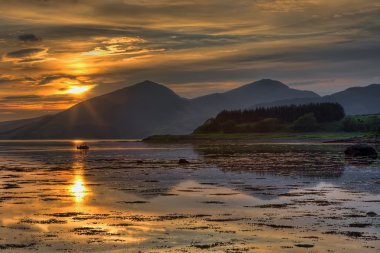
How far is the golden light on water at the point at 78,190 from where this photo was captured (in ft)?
149

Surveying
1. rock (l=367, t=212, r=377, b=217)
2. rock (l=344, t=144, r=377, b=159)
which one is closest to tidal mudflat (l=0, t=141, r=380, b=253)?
rock (l=367, t=212, r=377, b=217)

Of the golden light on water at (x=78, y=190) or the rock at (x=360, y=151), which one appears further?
the rock at (x=360, y=151)

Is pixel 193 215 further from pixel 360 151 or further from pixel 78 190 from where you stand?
pixel 360 151

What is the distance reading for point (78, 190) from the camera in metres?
52.1

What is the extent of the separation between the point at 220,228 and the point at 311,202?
1309 cm

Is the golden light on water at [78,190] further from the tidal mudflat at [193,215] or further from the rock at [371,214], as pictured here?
the rock at [371,214]

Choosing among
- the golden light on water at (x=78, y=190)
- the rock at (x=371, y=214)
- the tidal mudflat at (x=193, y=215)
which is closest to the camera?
the tidal mudflat at (x=193, y=215)

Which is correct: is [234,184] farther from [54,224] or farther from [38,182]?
[54,224]

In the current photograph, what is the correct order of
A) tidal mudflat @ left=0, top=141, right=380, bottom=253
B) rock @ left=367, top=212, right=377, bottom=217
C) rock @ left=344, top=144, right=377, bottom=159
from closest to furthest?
tidal mudflat @ left=0, top=141, right=380, bottom=253, rock @ left=367, top=212, right=377, bottom=217, rock @ left=344, top=144, right=377, bottom=159

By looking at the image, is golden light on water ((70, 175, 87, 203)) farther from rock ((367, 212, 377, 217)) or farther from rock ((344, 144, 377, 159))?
rock ((344, 144, 377, 159))

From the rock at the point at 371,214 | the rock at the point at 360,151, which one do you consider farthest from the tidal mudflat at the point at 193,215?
the rock at the point at 360,151

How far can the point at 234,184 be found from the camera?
2215 inches

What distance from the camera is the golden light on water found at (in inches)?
1793

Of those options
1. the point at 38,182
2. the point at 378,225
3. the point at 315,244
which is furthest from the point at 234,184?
the point at 315,244
